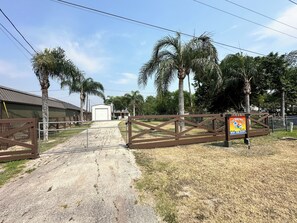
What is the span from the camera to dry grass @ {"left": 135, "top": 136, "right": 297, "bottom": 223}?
3012 mm

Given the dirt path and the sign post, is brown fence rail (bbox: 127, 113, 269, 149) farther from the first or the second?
the dirt path

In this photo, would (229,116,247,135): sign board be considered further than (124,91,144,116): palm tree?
No

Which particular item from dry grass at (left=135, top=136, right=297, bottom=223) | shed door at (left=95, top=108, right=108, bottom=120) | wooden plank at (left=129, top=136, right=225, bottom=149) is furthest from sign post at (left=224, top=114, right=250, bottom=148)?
shed door at (left=95, top=108, right=108, bottom=120)

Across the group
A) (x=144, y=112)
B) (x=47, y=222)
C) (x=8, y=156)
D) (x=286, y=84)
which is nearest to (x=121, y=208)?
(x=47, y=222)

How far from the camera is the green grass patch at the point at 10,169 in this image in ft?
16.2

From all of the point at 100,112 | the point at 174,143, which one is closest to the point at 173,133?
the point at 174,143

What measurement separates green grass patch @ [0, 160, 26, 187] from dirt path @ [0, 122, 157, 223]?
0.39 m

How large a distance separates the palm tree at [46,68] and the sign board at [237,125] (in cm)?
1049

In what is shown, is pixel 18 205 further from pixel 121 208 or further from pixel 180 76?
pixel 180 76

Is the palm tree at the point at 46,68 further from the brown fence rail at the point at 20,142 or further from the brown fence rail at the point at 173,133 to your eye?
the brown fence rail at the point at 173,133

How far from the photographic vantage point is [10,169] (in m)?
5.72

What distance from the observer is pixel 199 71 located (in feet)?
40.1

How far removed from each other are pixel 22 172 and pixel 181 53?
10.2 m

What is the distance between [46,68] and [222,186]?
12643 millimetres
